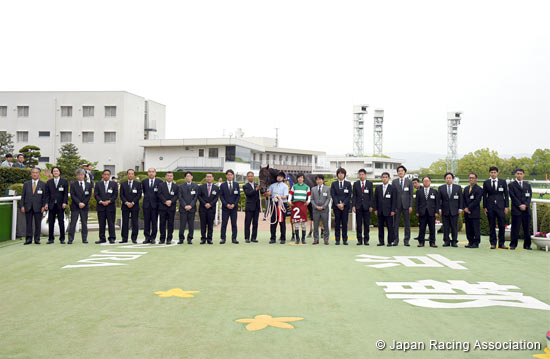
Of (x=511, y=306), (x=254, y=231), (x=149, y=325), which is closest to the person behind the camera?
(x=149, y=325)

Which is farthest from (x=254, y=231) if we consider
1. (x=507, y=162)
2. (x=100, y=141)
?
(x=507, y=162)

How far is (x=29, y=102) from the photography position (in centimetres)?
4234

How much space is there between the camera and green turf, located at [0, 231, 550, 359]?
3.79m

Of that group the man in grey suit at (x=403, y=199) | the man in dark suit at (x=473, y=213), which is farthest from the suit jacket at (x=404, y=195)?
the man in dark suit at (x=473, y=213)

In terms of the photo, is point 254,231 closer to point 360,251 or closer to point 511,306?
point 360,251

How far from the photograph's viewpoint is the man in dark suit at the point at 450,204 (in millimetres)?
10719

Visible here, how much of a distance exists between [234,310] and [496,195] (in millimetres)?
7733

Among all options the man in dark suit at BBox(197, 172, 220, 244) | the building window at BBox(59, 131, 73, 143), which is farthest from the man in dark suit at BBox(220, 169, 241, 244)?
the building window at BBox(59, 131, 73, 143)

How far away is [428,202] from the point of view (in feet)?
35.7

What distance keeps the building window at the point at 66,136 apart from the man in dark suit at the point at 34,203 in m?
34.6

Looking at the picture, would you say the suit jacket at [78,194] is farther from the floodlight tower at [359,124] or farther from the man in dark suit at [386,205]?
the floodlight tower at [359,124]

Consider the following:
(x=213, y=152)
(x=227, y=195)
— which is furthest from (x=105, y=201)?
(x=213, y=152)

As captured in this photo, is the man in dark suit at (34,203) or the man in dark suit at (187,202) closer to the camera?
the man in dark suit at (34,203)

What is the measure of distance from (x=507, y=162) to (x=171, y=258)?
303 ft
